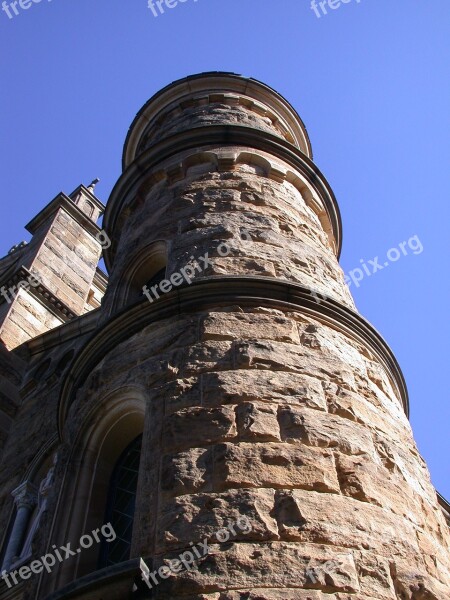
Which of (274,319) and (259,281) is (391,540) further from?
(259,281)

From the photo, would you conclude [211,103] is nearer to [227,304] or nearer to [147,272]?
[147,272]

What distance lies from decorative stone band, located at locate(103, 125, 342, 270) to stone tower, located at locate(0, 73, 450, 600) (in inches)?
6.7

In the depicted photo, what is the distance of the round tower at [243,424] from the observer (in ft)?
11.6

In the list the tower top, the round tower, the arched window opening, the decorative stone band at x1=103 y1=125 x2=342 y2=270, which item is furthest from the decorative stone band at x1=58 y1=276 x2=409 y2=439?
the tower top

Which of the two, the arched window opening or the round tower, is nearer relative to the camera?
the round tower

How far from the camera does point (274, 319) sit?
530 centimetres

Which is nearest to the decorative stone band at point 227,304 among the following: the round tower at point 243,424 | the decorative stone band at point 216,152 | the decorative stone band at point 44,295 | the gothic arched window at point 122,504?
the round tower at point 243,424

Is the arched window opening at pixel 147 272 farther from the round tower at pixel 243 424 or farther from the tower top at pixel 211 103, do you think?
the tower top at pixel 211 103

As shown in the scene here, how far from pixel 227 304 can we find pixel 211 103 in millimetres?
6077

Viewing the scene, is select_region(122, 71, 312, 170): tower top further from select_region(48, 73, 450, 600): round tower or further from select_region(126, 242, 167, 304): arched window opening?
select_region(126, 242, 167, 304): arched window opening

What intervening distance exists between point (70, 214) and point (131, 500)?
12646 mm

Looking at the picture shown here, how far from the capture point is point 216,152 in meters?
8.32

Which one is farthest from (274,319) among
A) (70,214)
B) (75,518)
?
(70,214)

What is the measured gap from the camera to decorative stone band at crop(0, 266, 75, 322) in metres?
13.4
